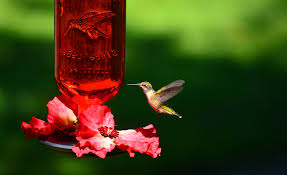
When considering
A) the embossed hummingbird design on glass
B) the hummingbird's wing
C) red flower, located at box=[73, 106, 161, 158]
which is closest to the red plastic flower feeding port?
red flower, located at box=[73, 106, 161, 158]

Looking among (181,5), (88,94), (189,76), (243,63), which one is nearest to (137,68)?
(189,76)

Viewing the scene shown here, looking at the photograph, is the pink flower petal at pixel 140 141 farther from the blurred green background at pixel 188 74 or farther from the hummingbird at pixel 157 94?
the blurred green background at pixel 188 74

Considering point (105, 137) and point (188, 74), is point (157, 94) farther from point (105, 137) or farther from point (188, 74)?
point (188, 74)

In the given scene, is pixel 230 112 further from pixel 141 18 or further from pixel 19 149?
pixel 19 149

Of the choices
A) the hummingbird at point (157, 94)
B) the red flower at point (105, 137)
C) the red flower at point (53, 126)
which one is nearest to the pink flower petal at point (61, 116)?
the red flower at point (53, 126)

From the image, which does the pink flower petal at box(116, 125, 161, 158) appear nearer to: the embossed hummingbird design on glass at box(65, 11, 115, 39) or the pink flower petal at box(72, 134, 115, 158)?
the pink flower petal at box(72, 134, 115, 158)

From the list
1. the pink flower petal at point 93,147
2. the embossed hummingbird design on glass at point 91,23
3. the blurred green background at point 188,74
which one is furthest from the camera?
the blurred green background at point 188,74
